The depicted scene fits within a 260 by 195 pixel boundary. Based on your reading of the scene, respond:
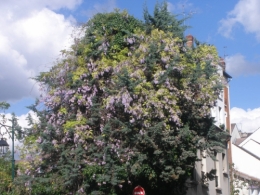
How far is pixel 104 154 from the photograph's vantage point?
16.5 metres

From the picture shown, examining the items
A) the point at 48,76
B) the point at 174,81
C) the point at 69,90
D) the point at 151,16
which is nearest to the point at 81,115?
the point at 69,90

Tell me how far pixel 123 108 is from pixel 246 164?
40.4 meters

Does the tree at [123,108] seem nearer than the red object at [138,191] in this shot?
No

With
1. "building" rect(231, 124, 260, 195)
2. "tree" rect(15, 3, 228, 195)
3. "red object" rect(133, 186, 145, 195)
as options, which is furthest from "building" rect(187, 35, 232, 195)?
"building" rect(231, 124, 260, 195)

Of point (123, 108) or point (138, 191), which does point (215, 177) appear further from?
point (123, 108)

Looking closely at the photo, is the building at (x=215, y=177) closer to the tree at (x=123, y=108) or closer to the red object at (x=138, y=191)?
the tree at (x=123, y=108)

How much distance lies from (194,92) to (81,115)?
4416 millimetres

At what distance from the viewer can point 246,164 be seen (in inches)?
2138

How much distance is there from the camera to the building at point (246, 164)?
4401cm

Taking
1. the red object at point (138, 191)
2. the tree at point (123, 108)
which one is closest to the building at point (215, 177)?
the tree at point (123, 108)

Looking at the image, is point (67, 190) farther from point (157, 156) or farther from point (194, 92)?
point (194, 92)

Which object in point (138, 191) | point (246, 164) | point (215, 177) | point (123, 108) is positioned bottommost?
point (138, 191)

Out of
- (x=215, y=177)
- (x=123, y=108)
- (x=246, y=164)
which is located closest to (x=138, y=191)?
(x=123, y=108)

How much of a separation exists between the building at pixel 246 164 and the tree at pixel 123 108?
78.6 feet
